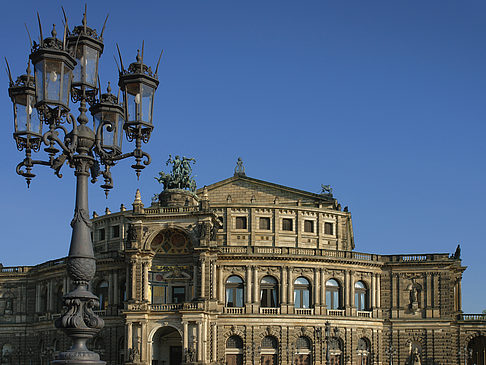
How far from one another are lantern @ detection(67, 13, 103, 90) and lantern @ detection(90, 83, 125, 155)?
105 centimetres

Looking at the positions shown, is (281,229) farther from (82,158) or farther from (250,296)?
(82,158)

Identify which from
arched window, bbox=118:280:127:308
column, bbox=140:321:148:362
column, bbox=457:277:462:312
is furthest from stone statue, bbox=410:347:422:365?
arched window, bbox=118:280:127:308

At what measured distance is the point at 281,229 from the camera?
84.0 meters

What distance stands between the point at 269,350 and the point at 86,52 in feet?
199

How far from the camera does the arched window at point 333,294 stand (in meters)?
80.6

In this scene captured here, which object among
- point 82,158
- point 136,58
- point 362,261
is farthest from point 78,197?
point 362,261

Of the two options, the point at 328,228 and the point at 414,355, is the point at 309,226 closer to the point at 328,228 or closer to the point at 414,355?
the point at 328,228

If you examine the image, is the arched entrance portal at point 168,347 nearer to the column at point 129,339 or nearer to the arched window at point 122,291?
the column at point 129,339

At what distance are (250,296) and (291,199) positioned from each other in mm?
14665

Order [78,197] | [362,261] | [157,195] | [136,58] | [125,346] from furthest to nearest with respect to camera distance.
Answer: [157,195]
[362,261]
[125,346]
[136,58]
[78,197]

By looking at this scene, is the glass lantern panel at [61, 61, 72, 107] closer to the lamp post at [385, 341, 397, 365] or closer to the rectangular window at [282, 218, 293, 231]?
the rectangular window at [282, 218, 293, 231]

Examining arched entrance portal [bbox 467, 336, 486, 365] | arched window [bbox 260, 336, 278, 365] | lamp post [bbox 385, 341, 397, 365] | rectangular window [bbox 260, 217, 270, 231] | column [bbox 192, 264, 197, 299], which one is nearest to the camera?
column [bbox 192, 264, 197, 299]

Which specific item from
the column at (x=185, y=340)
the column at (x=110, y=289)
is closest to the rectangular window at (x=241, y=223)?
the column at (x=110, y=289)

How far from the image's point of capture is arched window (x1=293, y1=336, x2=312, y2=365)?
78125mm
